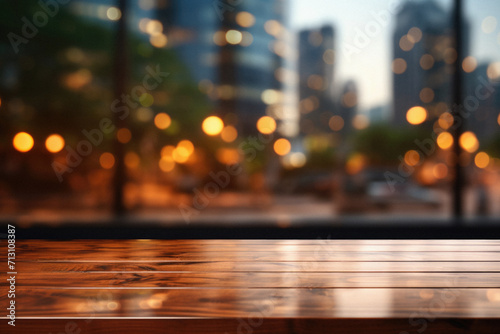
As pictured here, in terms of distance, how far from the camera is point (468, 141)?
11.1 ft

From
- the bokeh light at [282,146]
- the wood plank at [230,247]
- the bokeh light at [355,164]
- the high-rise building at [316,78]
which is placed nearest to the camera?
the wood plank at [230,247]

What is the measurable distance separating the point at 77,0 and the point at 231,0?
7.27ft

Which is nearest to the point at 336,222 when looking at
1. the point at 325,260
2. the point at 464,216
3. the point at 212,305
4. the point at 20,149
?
the point at 464,216

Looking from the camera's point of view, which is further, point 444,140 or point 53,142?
point 53,142

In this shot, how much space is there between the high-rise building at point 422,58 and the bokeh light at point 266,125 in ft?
5.67

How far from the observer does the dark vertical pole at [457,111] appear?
332 cm

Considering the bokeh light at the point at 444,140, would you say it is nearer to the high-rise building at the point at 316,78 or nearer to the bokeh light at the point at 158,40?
the high-rise building at the point at 316,78

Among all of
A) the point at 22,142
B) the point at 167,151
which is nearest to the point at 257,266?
the point at 22,142

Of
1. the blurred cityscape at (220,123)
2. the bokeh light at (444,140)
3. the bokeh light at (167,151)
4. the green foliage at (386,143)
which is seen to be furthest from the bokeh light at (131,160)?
the bokeh light at (444,140)

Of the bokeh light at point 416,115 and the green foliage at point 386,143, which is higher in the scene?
the bokeh light at point 416,115

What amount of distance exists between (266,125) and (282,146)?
0.77 m

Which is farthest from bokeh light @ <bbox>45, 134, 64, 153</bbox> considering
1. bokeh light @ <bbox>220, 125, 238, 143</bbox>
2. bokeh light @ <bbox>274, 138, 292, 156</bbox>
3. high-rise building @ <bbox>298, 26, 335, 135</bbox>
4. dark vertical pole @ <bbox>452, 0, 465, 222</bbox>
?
dark vertical pole @ <bbox>452, 0, 465, 222</bbox>

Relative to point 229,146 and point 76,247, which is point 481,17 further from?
point 76,247

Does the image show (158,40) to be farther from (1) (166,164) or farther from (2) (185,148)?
(2) (185,148)
